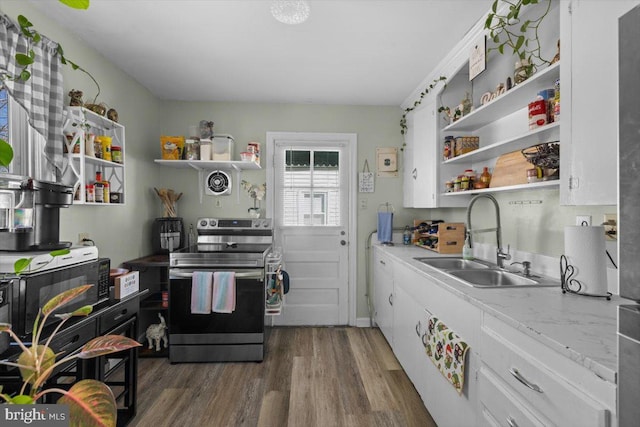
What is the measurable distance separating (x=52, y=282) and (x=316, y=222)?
2.43 meters

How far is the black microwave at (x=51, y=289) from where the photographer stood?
123 cm

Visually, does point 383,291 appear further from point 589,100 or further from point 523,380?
point 589,100

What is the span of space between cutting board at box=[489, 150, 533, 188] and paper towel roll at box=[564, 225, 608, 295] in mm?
513

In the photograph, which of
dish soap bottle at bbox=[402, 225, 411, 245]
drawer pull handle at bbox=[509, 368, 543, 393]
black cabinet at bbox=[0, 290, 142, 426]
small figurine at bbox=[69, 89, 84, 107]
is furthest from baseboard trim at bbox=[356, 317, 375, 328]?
small figurine at bbox=[69, 89, 84, 107]

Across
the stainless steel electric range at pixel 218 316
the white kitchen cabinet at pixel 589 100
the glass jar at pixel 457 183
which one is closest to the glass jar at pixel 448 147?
the glass jar at pixel 457 183

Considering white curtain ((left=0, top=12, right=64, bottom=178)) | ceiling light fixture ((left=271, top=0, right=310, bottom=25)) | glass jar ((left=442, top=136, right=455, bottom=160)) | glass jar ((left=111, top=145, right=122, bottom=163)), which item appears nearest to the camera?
white curtain ((left=0, top=12, right=64, bottom=178))

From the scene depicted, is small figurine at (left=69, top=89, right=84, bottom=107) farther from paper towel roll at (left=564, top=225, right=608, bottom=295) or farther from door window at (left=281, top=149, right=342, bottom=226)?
paper towel roll at (left=564, top=225, right=608, bottom=295)

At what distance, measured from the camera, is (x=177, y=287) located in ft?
8.72

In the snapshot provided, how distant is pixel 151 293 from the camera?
9.93 feet

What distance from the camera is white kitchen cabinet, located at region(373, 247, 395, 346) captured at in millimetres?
2799

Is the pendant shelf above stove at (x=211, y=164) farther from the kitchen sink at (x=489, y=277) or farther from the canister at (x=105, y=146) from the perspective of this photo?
the kitchen sink at (x=489, y=277)

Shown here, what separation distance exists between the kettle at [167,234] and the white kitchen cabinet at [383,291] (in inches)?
77.7

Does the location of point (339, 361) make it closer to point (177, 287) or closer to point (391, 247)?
point (391, 247)

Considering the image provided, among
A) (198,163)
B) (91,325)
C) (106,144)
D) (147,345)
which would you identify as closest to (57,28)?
(106,144)
